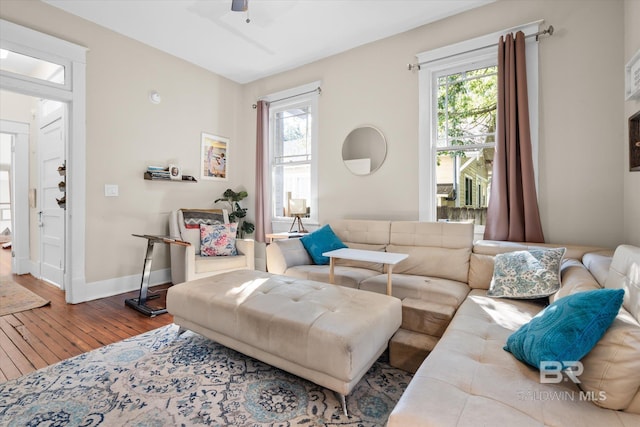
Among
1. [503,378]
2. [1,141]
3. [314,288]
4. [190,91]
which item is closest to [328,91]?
[190,91]

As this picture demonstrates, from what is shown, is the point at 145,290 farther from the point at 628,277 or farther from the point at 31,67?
the point at 628,277

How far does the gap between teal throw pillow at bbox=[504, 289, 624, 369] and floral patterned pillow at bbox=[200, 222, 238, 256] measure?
3127mm

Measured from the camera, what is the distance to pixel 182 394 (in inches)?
64.9

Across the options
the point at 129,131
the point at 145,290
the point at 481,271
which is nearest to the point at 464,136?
the point at 481,271

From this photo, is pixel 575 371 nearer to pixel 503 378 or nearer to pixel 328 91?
pixel 503 378

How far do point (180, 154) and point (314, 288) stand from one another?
3.03 m

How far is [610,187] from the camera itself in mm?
2516

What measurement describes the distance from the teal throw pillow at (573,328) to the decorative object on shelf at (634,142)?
174 cm

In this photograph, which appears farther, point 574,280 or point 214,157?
point 214,157

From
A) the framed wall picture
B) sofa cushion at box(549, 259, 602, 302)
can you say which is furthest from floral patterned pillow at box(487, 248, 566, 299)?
the framed wall picture

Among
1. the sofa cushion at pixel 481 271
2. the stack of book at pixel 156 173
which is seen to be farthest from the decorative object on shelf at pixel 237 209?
the sofa cushion at pixel 481 271

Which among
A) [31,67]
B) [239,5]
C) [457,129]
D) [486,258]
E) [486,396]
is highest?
[239,5]

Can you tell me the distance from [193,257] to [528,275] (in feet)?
9.82

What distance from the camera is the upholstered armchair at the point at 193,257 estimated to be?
3.26 metres
